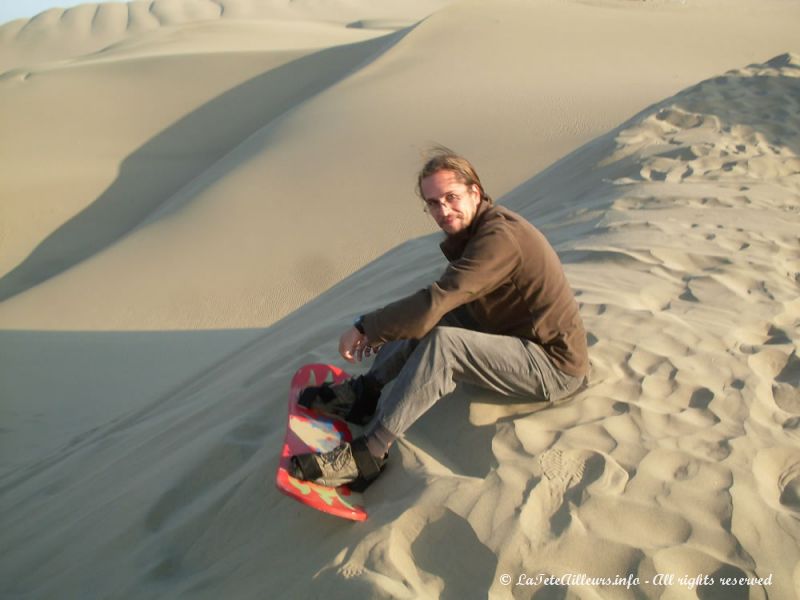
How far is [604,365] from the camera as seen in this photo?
3148 mm

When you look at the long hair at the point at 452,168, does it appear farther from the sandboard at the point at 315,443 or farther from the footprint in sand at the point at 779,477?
the footprint in sand at the point at 779,477

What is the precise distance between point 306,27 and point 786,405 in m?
36.4

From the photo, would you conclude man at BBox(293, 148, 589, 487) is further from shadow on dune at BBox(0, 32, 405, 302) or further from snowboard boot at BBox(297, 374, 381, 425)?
shadow on dune at BBox(0, 32, 405, 302)

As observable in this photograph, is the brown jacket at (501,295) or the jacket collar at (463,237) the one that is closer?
the brown jacket at (501,295)

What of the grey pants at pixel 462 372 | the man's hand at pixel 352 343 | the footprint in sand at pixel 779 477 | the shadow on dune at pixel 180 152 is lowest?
the shadow on dune at pixel 180 152

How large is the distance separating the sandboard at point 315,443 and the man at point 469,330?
5 centimetres

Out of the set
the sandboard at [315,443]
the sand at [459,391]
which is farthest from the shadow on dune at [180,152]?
the sandboard at [315,443]

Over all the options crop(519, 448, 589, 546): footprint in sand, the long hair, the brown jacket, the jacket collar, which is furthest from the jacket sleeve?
crop(519, 448, 589, 546): footprint in sand

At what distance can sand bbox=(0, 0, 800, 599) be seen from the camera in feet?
7.60

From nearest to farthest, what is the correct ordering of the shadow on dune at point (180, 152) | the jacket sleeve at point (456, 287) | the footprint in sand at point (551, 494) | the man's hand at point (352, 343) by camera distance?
the footprint in sand at point (551, 494) < the jacket sleeve at point (456, 287) < the man's hand at point (352, 343) < the shadow on dune at point (180, 152)

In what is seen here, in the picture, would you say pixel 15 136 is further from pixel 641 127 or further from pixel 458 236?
pixel 458 236

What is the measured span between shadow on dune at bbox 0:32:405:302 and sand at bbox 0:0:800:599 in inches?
4.9

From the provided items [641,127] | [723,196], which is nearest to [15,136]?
[641,127]

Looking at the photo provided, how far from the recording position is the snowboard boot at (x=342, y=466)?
2520 millimetres
